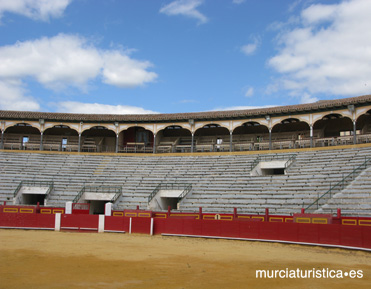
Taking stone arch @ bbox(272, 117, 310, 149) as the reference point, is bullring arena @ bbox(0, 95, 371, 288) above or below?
below

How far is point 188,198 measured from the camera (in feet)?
79.7

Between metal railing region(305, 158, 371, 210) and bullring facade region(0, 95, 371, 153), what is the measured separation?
4564 millimetres

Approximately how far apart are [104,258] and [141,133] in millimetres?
23979

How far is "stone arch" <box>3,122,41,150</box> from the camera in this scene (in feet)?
114

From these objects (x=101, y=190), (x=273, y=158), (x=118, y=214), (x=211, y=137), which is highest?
(x=211, y=137)

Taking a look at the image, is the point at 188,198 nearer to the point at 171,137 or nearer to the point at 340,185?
the point at 340,185

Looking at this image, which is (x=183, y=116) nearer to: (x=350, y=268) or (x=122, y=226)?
(x=122, y=226)

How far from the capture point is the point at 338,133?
29.2 meters

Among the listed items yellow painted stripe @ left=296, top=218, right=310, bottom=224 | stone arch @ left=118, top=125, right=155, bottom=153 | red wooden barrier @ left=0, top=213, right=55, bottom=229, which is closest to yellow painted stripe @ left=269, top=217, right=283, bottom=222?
yellow painted stripe @ left=296, top=218, right=310, bottom=224

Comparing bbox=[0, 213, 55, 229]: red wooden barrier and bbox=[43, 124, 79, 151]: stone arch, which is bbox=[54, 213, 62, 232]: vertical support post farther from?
bbox=[43, 124, 79, 151]: stone arch

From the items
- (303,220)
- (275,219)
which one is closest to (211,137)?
(275,219)

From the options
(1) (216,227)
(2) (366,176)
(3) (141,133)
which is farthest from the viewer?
(3) (141,133)

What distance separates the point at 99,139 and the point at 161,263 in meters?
26.0

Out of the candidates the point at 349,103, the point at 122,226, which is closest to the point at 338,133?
the point at 349,103
